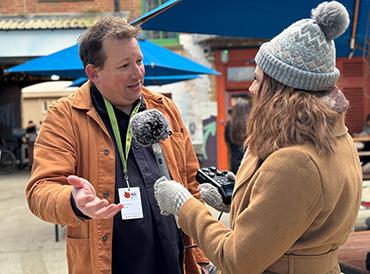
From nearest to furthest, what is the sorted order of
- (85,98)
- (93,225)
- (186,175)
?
(93,225) → (85,98) → (186,175)

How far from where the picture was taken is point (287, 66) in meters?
1.62

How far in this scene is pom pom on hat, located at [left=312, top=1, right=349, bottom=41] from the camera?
5.39 ft

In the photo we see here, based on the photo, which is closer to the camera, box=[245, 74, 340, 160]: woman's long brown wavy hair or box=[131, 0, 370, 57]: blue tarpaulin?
box=[245, 74, 340, 160]: woman's long brown wavy hair

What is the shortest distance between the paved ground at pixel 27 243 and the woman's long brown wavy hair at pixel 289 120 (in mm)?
4142

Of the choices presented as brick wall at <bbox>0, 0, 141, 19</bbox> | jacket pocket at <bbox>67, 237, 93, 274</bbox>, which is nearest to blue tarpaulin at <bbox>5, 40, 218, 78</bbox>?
jacket pocket at <bbox>67, 237, 93, 274</bbox>

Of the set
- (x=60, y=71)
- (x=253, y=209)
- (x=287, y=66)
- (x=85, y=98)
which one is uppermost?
(x=287, y=66)

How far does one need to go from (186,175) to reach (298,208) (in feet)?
3.17

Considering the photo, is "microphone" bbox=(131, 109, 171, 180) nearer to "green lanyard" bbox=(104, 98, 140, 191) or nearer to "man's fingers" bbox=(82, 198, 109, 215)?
"green lanyard" bbox=(104, 98, 140, 191)

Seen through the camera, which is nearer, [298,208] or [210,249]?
[298,208]

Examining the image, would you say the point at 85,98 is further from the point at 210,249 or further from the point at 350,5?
the point at 350,5

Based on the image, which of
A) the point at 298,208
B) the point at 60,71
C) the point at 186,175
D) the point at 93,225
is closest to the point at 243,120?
the point at 60,71

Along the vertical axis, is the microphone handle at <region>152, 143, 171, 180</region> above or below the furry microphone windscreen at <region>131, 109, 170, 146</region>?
below

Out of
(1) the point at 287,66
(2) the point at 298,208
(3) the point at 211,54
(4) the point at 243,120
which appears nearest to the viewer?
(2) the point at 298,208

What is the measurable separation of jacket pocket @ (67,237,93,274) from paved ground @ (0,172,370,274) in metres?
3.32
